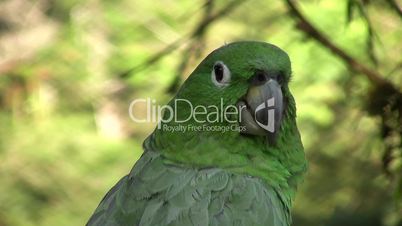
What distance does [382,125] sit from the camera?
281 cm

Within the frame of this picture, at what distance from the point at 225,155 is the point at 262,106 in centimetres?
30

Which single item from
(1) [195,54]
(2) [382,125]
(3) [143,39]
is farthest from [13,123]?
(2) [382,125]

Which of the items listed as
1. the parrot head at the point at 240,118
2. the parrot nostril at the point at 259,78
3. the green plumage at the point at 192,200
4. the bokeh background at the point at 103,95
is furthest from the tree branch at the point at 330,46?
the bokeh background at the point at 103,95

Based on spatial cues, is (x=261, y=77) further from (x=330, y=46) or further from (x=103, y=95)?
(x=103, y=95)

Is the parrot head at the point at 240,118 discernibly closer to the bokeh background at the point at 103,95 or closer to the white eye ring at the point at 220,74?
the white eye ring at the point at 220,74

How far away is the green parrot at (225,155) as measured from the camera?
2.48m

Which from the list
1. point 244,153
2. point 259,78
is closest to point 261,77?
point 259,78

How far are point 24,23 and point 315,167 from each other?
493 centimetres

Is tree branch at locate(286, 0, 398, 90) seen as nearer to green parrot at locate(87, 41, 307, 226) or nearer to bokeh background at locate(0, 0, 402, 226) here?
green parrot at locate(87, 41, 307, 226)

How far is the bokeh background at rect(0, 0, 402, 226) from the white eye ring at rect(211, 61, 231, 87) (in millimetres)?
3009

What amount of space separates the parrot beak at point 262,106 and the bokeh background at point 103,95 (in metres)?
3.16

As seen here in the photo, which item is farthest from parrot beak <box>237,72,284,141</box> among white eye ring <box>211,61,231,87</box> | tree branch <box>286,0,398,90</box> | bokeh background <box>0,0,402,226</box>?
bokeh background <box>0,0,402,226</box>

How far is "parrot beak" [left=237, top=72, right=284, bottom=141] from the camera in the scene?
2.52 metres

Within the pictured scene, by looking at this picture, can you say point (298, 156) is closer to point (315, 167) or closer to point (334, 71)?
point (334, 71)
